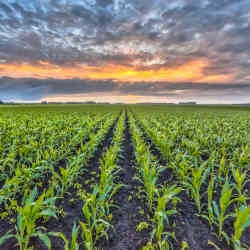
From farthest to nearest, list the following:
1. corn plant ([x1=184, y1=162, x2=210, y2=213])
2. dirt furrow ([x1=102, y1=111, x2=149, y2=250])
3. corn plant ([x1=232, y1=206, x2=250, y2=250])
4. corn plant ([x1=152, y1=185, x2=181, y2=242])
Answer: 1. corn plant ([x1=184, y1=162, x2=210, y2=213])
2. dirt furrow ([x1=102, y1=111, x2=149, y2=250])
3. corn plant ([x1=152, y1=185, x2=181, y2=242])
4. corn plant ([x1=232, y1=206, x2=250, y2=250])

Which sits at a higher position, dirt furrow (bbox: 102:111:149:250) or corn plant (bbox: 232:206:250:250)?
corn plant (bbox: 232:206:250:250)

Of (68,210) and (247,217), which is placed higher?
(247,217)

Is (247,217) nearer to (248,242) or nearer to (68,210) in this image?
(248,242)

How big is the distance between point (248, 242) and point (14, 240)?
11.8 ft

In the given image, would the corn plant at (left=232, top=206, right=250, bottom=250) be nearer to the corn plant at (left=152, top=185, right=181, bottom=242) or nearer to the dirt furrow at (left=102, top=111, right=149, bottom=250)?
the corn plant at (left=152, top=185, right=181, bottom=242)

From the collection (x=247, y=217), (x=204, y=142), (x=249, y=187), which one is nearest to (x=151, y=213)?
(x=247, y=217)

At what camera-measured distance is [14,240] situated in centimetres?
216

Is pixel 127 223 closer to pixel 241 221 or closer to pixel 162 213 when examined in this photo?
pixel 162 213

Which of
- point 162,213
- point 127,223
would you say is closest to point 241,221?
point 162,213

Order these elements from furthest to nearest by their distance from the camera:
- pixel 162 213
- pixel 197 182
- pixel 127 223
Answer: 1. pixel 197 182
2. pixel 127 223
3. pixel 162 213

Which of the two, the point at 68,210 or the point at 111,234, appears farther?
the point at 68,210

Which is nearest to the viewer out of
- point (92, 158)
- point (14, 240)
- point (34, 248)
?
point (34, 248)

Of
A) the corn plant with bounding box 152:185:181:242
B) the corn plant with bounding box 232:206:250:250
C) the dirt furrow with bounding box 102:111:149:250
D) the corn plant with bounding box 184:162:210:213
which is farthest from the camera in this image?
the corn plant with bounding box 184:162:210:213

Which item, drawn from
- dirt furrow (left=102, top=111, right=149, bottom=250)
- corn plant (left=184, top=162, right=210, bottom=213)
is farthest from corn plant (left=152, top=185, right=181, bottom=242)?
corn plant (left=184, top=162, right=210, bottom=213)
